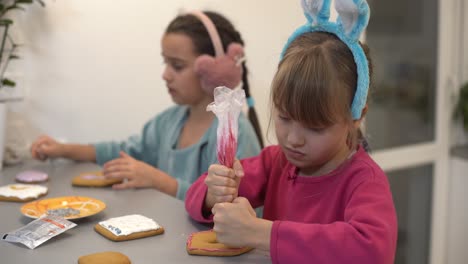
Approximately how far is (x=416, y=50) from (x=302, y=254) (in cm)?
194

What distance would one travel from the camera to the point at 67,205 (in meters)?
1.10

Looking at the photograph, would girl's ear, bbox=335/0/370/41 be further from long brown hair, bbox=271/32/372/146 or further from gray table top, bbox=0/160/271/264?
gray table top, bbox=0/160/271/264

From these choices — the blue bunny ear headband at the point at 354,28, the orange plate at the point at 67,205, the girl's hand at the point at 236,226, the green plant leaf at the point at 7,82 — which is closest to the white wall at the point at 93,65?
the green plant leaf at the point at 7,82

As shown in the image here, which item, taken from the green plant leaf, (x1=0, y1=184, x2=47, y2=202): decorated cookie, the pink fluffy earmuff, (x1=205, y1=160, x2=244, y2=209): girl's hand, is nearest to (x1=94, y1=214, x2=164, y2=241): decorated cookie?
(x1=205, y1=160, x2=244, y2=209): girl's hand

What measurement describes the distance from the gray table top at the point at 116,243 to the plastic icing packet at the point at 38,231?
0.4 inches

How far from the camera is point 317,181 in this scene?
1.00 metres

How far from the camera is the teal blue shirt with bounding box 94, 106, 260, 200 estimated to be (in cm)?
141

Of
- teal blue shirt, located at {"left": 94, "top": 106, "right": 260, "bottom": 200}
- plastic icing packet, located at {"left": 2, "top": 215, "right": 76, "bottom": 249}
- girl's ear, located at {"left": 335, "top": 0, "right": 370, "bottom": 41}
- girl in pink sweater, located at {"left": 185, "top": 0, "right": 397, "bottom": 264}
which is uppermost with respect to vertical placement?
girl's ear, located at {"left": 335, "top": 0, "right": 370, "bottom": 41}

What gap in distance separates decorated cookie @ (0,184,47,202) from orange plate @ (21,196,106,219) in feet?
0.18

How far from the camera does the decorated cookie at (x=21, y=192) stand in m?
1.15

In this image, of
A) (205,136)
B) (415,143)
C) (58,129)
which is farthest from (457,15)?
(58,129)

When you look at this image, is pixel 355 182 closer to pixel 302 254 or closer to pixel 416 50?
pixel 302 254

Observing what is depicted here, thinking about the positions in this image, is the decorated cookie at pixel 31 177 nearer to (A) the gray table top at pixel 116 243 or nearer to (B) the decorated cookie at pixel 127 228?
(A) the gray table top at pixel 116 243

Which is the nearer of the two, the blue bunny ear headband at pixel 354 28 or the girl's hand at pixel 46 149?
the blue bunny ear headband at pixel 354 28
